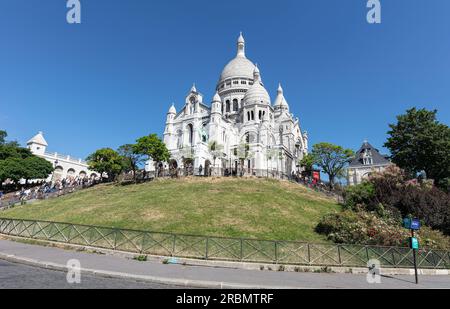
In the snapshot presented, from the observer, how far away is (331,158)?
5156 cm

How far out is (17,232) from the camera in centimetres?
1716

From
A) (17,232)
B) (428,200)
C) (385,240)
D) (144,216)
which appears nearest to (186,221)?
(144,216)

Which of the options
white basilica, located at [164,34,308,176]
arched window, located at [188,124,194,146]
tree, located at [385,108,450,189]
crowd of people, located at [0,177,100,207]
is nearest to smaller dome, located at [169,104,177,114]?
white basilica, located at [164,34,308,176]

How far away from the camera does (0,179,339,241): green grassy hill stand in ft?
61.2

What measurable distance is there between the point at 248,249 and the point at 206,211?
8.96 m

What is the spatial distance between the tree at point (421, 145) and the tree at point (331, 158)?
33.1 feet

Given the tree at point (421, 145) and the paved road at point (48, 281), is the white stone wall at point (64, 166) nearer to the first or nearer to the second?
the paved road at point (48, 281)

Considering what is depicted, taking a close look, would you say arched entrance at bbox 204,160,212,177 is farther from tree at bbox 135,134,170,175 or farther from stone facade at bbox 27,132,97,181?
stone facade at bbox 27,132,97,181

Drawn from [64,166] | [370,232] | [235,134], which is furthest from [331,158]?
[64,166]

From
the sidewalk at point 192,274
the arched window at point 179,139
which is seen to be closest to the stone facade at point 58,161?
the arched window at point 179,139

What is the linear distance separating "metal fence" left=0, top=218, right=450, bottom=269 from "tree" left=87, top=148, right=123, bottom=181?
29.2m

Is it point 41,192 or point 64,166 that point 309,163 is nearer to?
point 41,192

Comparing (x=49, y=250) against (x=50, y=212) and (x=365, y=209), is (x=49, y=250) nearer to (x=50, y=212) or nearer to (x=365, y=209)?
(x=50, y=212)
